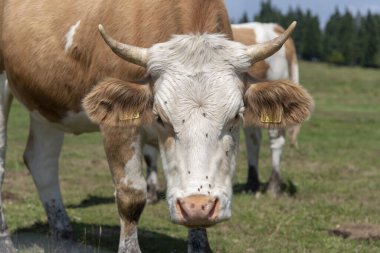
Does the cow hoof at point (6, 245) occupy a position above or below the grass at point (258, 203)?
above

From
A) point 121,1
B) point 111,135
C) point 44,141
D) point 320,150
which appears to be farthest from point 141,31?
point 320,150

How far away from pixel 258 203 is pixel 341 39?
11360cm

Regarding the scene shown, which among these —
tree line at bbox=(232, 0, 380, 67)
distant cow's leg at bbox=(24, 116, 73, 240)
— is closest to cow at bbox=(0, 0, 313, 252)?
distant cow's leg at bbox=(24, 116, 73, 240)

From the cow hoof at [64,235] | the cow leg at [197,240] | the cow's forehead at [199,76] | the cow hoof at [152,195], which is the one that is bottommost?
the cow hoof at [152,195]

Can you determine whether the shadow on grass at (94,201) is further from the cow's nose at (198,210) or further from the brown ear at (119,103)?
the cow's nose at (198,210)

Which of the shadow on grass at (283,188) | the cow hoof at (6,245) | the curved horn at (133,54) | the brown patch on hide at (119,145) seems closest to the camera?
the curved horn at (133,54)

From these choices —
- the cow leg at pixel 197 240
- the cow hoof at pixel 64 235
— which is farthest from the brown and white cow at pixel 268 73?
the cow leg at pixel 197 240

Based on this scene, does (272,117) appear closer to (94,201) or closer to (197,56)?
(197,56)

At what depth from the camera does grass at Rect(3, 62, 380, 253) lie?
8.24 meters

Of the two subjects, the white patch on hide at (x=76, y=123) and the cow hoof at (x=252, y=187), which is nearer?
the white patch on hide at (x=76, y=123)

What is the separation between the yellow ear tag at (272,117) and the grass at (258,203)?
2523 millimetres

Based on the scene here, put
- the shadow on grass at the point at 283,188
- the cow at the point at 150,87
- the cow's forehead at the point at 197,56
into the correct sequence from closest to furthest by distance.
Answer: the cow at the point at 150,87, the cow's forehead at the point at 197,56, the shadow on grass at the point at 283,188

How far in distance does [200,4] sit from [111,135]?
1.33 m

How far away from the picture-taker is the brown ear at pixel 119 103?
552cm
